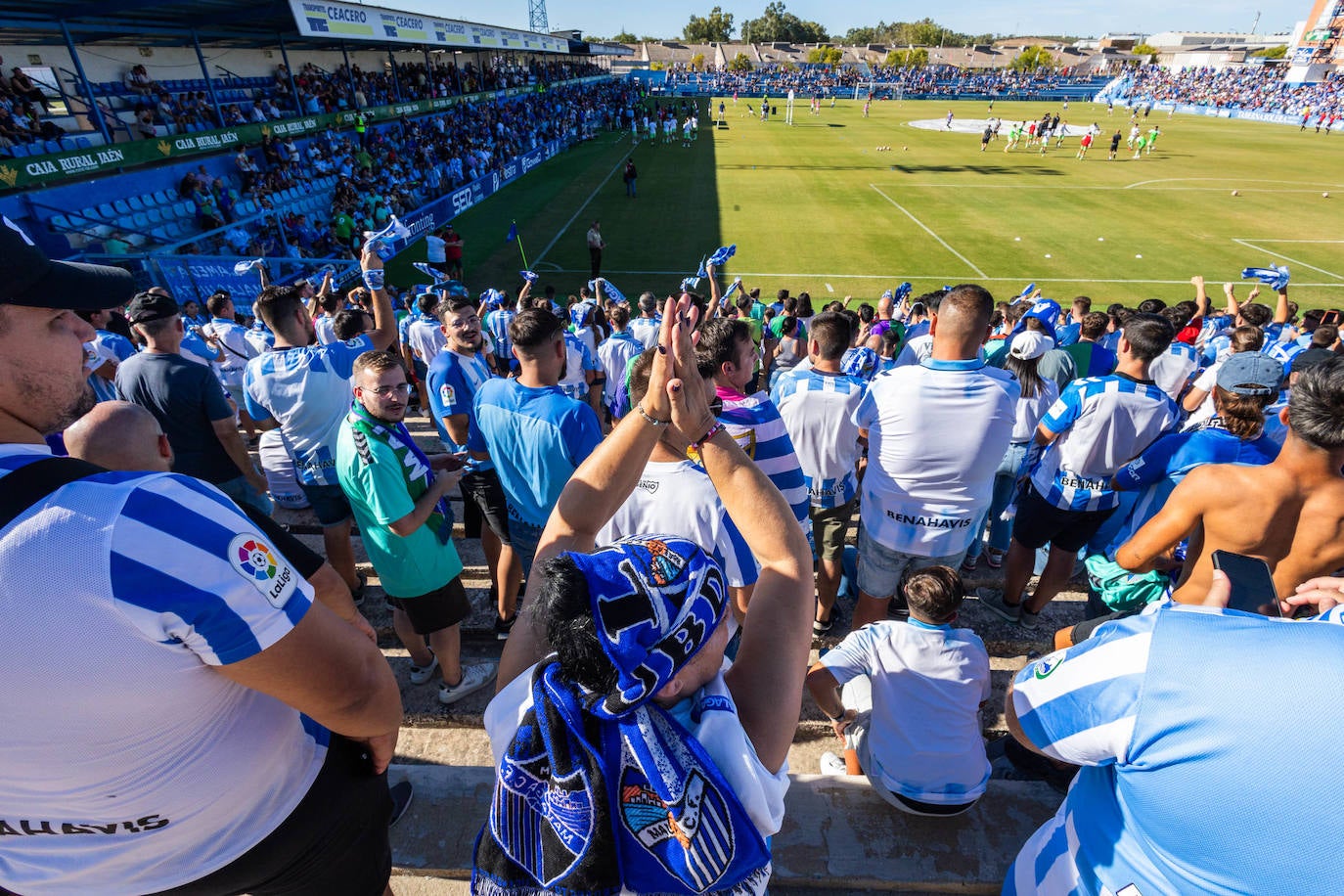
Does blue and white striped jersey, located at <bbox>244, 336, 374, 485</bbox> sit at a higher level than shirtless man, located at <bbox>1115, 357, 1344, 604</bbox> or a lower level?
lower

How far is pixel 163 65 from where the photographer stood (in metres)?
21.2

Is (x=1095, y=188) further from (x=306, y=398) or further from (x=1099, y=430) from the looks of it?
(x=306, y=398)

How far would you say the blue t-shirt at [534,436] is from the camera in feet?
12.0

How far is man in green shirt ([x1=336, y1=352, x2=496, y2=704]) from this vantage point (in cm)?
329

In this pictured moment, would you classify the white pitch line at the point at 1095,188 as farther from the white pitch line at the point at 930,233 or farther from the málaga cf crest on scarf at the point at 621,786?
the málaga cf crest on scarf at the point at 621,786

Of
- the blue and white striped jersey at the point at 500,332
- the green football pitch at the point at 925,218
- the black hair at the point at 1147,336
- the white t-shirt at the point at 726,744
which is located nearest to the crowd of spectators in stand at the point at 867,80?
the green football pitch at the point at 925,218

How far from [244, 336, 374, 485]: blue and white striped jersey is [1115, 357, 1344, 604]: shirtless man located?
4.82m

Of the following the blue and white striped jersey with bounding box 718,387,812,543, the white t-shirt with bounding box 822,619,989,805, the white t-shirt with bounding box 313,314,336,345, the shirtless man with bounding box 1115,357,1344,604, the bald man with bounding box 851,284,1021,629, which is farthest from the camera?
the white t-shirt with bounding box 313,314,336,345

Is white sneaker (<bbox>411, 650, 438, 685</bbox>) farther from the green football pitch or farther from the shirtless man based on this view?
the green football pitch

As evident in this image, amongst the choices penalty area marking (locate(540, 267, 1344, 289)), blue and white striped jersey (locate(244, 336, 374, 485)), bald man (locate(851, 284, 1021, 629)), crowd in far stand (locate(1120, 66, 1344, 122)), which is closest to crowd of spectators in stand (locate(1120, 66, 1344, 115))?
crowd in far stand (locate(1120, 66, 1344, 122))

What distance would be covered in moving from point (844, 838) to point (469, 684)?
232 cm

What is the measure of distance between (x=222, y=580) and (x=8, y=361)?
647mm

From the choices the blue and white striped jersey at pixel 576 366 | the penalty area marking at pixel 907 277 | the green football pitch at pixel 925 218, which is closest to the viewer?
the blue and white striped jersey at pixel 576 366

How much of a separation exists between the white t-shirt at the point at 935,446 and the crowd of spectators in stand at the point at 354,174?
1431cm
